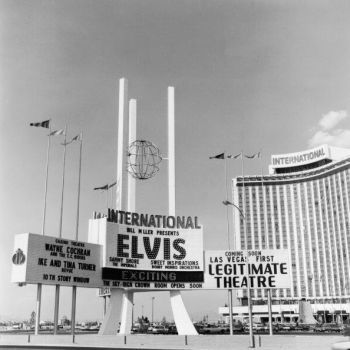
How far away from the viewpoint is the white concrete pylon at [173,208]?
54.0m

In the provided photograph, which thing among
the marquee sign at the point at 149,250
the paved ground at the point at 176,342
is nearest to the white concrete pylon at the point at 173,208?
the marquee sign at the point at 149,250

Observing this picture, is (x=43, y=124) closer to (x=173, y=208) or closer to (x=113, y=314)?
(x=173, y=208)

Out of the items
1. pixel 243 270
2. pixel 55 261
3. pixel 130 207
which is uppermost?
pixel 130 207

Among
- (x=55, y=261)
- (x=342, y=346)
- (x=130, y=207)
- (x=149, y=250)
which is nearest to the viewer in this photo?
(x=342, y=346)

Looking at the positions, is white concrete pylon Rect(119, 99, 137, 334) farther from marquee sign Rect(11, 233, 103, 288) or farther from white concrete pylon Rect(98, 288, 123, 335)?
marquee sign Rect(11, 233, 103, 288)

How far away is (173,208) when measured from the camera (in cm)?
5662

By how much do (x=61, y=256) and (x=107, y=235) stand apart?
5640mm

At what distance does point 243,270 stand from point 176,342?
42.7 ft

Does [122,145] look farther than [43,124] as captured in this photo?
Yes

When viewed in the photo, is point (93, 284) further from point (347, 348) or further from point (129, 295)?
point (347, 348)

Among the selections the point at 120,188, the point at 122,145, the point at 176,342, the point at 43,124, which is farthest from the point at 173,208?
the point at 43,124

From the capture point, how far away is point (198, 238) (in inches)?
2162

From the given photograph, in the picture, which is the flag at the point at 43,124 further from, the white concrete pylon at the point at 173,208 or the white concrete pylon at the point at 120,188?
the white concrete pylon at the point at 173,208

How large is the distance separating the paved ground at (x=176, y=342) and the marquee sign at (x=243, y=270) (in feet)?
Result: 32.8
